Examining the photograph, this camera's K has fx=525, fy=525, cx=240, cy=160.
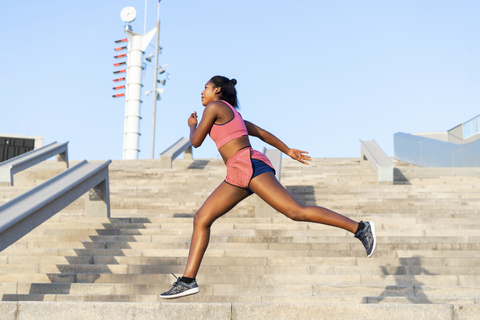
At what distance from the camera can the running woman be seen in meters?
3.34

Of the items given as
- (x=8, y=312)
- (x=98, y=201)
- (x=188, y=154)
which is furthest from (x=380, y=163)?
(x=8, y=312)

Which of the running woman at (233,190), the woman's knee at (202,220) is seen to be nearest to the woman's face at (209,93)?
the running woman at (233,190)

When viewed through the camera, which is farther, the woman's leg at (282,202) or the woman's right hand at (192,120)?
the woman's right hand at (192,120)

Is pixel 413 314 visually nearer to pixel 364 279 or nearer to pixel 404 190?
pixel 364 279

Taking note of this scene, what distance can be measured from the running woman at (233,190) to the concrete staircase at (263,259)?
0.84m

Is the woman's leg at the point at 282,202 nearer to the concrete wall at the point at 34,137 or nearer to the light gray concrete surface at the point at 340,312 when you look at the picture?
the light gray concrete surface at the point at 340,312

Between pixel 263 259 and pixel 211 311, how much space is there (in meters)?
2.61

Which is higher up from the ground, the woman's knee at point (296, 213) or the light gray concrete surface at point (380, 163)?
the light gray concrete surface at point (380, 163)

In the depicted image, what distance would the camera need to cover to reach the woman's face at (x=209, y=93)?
12.0ft

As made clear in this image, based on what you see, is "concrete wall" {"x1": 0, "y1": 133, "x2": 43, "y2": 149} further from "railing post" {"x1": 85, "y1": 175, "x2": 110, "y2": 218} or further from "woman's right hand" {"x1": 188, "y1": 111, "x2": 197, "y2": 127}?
"woman's right hand" {"x1": 188, "y1": 111, "x2": 197, "y2": 127}

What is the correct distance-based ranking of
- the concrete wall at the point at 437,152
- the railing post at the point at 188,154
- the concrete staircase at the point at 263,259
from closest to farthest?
the concrete staircase at the point at 263,259 → the concrete wall at the point at 437,152 → the railing post at the point at 188,154

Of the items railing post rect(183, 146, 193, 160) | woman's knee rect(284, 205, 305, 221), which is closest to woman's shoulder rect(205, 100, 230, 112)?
woman's knee rect(284, 205, 305, 221)

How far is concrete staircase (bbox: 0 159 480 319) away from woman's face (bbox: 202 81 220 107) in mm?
1802

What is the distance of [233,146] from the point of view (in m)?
3.48
